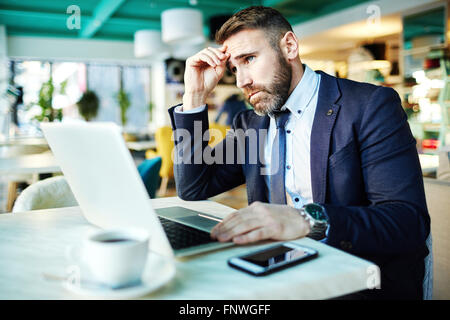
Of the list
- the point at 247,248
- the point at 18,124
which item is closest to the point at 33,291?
the point at 247,248

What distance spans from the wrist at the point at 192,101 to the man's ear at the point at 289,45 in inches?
13.1

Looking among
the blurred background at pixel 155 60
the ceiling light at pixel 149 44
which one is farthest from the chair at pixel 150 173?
the ceiling light at pixel 149 44

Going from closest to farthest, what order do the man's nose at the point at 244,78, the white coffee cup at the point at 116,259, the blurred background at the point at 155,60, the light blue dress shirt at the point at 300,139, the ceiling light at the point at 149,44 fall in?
the white coffee cup at the point at 116,259, the light blue dress shirt at the point at 300,139, the man's nose at the point at 244,78, the blurred background at the point at 155,60, the ceiling light at the point at 149,44

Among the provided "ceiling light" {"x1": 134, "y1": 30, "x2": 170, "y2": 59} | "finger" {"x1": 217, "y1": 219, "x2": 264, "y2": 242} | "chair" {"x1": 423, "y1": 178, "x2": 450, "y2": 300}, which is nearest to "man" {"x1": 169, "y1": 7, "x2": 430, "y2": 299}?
"finger" {"x1": 217, "y1": 219, "x2": 264, "y2": 242}

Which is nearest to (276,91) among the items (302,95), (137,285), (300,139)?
(302,95)

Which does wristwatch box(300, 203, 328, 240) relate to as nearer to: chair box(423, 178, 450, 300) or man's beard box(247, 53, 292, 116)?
man's beard box(247, 53, 292, 116)

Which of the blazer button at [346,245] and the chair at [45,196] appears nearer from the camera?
the blazer button at [346,245]

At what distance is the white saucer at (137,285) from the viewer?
542 mm

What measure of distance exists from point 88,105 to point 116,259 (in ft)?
34.8

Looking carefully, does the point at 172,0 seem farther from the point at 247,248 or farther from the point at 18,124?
the point at 247,248

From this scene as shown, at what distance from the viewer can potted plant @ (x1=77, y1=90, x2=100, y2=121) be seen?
10.4 m

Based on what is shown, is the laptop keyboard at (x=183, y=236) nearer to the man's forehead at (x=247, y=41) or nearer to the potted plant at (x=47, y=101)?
the man's forehead at (x=247, y=41)

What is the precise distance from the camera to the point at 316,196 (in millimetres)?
1173
